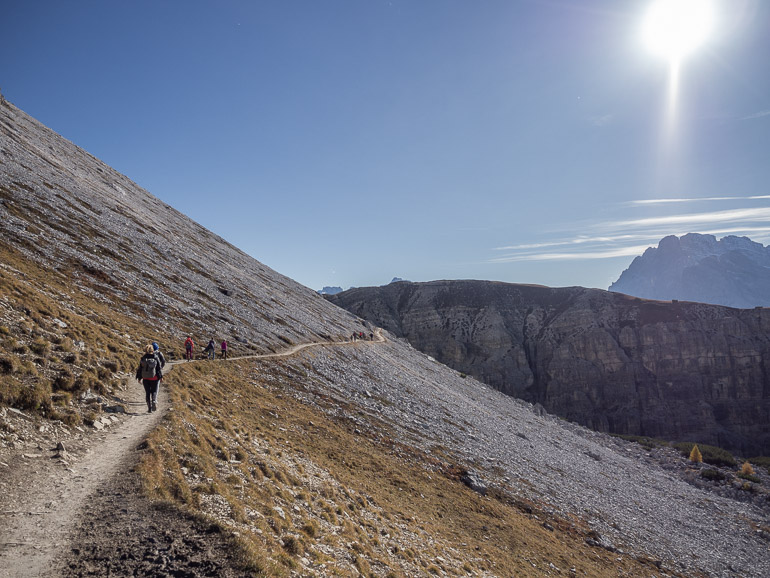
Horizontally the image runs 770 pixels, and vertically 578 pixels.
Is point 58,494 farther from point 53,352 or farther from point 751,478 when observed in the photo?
point 751,478

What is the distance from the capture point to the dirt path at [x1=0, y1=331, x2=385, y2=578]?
8156 millimetres

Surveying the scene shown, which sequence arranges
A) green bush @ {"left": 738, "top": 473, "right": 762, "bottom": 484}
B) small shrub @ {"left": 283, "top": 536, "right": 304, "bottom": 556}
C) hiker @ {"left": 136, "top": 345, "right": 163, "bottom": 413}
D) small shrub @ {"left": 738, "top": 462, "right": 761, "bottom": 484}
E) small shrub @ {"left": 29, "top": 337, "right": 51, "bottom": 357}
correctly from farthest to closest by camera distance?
small shrub @ {"left": 738, "top": 462, "right": 761, "bottom": 484} → green bush @ {"left": 738, "top": 473, "right": 762, "bottom": 484} → hiker @ {"left": 136, "top": 345, "right": 163, "bottom": 413} → small shrub @ {"left": 29, "top": 337, "right": 51, "bottom": 357} → small shrub @ {"left": 283, "top": 536, "right": 304, "bottom": 556}

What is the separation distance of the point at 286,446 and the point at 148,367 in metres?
8.87

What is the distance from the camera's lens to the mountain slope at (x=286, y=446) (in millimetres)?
12117

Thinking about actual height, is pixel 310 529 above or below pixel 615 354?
below

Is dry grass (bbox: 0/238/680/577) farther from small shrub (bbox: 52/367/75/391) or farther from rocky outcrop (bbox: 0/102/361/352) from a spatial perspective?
rocky outcrop (bbox: 0/102/361/352)

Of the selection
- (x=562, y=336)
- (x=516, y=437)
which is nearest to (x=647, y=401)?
(x=562, y=336)

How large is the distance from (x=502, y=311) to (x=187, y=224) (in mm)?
120446

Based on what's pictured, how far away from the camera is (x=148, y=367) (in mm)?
17438

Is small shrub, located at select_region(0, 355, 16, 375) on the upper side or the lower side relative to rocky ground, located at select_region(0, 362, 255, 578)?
upper

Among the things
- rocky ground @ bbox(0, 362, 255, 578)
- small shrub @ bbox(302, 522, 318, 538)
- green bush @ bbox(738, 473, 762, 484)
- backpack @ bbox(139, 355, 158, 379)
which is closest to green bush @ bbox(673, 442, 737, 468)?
green bush @ bbox(738, 473, 762, 484)

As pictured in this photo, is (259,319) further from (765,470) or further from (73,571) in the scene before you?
(765,470)

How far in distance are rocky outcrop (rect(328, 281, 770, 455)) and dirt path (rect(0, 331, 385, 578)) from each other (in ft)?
453

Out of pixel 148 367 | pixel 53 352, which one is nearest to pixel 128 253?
pixel 53 352
